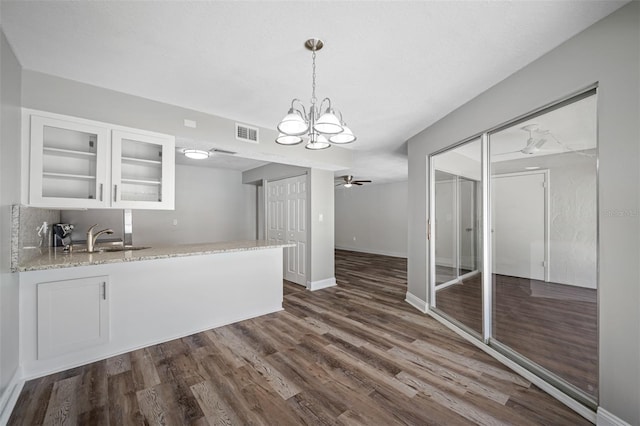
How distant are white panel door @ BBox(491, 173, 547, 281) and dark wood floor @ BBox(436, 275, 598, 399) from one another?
0.46 ft

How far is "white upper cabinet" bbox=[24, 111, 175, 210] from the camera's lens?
2.29 meters

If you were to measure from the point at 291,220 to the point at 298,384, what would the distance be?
3.48 meters

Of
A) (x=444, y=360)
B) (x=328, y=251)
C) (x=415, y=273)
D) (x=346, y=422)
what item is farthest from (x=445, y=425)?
(x=328, y=251)

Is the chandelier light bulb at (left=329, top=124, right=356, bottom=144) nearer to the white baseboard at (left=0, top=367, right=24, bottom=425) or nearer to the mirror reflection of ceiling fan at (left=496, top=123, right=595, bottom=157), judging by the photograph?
the mirror reflection of ceiling fan at (left=496, top=123, right=595, bottom=157)

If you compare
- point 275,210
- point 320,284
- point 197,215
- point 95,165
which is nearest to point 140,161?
point 95,165

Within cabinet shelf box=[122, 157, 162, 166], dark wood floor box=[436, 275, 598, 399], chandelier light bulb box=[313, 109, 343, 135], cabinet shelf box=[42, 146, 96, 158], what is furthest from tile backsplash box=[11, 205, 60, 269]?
dark wood floor box=[436, 275, 598, 399]

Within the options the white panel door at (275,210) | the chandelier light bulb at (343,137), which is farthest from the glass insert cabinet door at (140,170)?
the white panel door at (275,210)

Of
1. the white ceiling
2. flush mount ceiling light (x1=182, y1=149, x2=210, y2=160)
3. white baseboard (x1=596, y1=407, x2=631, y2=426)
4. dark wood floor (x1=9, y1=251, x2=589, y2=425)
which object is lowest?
dark wood floor (x1=9, y1=251, x2=589, y2=425)

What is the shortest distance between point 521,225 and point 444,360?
57.2 inches

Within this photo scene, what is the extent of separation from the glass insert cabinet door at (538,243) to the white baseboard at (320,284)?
2.25 meters

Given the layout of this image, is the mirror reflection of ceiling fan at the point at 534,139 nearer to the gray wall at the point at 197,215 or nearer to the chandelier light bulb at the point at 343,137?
the chandelier light bulb at the point at 343,137

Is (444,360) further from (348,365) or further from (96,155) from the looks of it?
(96,155)

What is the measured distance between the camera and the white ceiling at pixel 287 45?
1.57 m

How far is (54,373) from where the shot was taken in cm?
223
